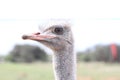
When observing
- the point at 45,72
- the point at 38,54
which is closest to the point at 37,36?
the point at 45,72

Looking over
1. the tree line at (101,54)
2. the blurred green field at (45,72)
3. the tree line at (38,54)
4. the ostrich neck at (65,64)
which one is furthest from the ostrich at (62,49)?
the tree line at (38,54)

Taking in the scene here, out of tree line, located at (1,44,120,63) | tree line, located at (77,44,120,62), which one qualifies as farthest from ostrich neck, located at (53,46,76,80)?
tree line, located at (1,44,120,63)

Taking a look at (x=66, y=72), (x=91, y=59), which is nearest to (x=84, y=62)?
(x=91, y=59)

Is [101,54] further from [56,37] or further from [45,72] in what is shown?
[56,37]

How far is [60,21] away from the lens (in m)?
4.17

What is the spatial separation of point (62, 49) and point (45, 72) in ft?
35.3

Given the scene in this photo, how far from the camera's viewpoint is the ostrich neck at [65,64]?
13.6 feet

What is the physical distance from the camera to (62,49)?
13.7ft

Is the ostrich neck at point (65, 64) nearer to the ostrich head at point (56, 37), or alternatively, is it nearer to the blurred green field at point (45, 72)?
the ostrich head at point (56, 37)

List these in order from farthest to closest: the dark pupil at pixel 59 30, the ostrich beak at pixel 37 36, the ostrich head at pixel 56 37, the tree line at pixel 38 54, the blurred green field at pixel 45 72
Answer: the tree line at pixel 38 54 → the blurred green field at pixel 45 72 → the dark pupil at pixel 59 30 → the ostrich head at pixel 56 37 → the ostrich beak at pixel 37 36

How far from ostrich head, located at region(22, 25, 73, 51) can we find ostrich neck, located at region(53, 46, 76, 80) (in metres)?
0.04

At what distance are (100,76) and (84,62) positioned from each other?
8.82 feet

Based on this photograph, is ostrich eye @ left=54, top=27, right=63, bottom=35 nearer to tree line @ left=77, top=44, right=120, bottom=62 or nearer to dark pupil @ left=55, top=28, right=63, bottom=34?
dark pupil @ left=55, top=28, right=63, bottom=34

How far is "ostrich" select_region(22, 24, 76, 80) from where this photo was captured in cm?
407
